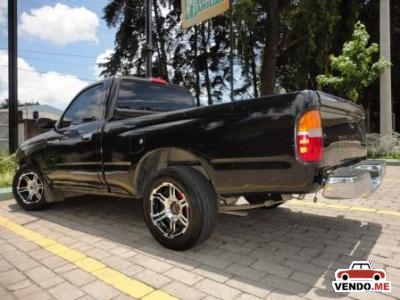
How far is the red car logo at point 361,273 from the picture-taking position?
2949 millimetres

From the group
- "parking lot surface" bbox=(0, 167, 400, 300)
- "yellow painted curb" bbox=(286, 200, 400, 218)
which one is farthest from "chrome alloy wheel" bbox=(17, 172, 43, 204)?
"yellow painted curb" bbox=(286, 200, 400, 218)

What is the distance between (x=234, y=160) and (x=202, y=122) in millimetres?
479

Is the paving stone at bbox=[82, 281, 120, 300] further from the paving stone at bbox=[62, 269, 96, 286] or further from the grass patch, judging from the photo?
the grass patch

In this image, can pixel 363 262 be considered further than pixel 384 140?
No

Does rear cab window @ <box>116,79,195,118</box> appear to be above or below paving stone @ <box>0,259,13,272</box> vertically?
above

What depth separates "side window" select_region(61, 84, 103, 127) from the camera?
4687mm

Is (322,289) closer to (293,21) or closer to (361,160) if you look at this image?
(361,160)

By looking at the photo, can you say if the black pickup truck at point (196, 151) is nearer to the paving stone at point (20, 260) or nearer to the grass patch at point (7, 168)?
the paving stone at point (20, 260)

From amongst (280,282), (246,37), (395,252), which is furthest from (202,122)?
(246,37)

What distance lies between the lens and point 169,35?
2662 cm

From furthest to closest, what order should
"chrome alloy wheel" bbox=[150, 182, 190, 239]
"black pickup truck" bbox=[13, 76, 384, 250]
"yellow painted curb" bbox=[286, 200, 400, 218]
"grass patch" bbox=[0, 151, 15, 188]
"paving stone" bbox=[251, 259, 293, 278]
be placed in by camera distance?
"grass patch" bbox=[0, 151, 15, 188] → "yellow painted curb" bbox=[286, 200, 400, 218] → "chrome alloy wheel" bbox=[150, 182, 190, 239] → "paving stone" bbox=[251, 259, 293, 278] → "black pickup truck" bbox=[13, 76, 384, 250]

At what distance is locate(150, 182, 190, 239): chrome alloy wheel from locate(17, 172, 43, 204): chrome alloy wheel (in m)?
2.41

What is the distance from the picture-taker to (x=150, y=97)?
487 cm

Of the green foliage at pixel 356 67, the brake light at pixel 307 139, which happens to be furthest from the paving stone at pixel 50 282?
the green foliage at pixel 356 67
